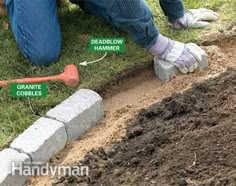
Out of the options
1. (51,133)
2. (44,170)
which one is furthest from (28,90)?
(44,170)

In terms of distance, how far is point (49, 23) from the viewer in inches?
134

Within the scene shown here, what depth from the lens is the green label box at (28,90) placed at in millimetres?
3059

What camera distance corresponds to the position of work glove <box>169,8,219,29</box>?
3596 millimetres

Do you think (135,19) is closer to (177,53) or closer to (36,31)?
(177,53)

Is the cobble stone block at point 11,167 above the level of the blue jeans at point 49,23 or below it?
below

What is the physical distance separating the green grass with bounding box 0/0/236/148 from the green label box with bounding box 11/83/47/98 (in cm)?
3

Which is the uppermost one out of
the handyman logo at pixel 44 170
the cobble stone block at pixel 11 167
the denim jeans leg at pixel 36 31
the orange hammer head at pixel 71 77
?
the denim jeans leg at pixel 36 31

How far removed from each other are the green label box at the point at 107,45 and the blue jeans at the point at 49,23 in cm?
8

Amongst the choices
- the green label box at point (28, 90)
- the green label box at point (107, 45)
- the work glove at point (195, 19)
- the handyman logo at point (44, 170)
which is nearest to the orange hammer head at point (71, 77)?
the green label box at point (28, 90)

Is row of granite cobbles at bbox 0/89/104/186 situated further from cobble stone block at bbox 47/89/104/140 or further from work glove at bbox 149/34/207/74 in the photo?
work glove at bbox 149/34/207/74

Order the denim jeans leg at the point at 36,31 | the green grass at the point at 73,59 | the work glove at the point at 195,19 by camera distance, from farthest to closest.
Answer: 1. the work glove at the point at 195,19
2. the denim jeans leg at the point at 36,31
3. the green grass at the point at 73,59

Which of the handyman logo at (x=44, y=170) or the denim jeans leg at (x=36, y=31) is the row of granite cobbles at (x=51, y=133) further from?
the denim jeans leg at (x=36, y=31)

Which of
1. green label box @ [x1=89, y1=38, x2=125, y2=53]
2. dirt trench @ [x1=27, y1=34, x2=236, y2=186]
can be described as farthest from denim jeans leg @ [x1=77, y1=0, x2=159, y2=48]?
dirt trench @ [x1=27, y1=34, x2=236, y2=186]

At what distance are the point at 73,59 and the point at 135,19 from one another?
42cm
